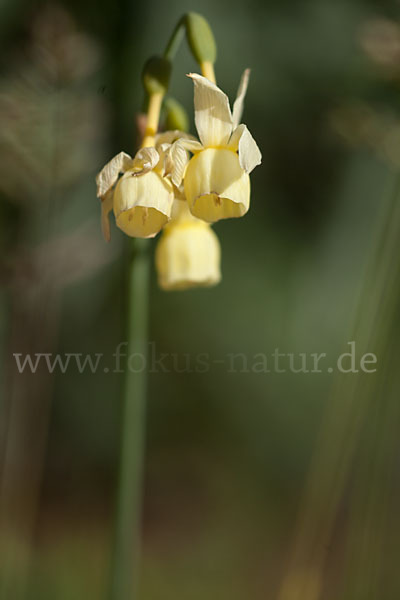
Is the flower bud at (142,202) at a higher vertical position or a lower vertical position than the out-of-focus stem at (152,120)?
lower

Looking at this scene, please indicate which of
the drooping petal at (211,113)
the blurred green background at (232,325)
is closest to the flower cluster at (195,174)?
the drooping petal at (211,113)

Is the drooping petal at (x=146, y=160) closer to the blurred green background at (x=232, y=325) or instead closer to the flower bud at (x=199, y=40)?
the flower bud at (x=199, y=40)

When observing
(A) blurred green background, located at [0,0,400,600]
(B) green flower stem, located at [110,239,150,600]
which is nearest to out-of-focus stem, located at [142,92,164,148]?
(B) green flower stem, located at [110,239,150,600]

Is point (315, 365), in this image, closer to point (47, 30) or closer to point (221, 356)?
point (221, 356)

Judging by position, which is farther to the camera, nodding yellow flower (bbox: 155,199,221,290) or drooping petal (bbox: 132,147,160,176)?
nodding yellow flower (bbox: 155,199,221,290)

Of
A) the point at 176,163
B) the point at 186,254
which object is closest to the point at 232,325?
the point at 186,254

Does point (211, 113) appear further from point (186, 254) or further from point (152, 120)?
point (186, 254)

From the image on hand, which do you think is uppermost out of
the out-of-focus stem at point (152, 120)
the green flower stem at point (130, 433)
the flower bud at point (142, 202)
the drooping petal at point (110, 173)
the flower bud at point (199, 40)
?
the flower bud at point (199, 40)

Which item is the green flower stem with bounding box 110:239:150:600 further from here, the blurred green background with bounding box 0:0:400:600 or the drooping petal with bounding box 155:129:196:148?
the blurred green background with bounding box 0:0:400:600

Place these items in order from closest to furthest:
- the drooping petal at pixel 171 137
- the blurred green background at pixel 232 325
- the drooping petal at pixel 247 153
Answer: the drooping petal at pixel 247 153 < the drooping petal at pixel 171 137 < the blurred green background at pixel 232 325

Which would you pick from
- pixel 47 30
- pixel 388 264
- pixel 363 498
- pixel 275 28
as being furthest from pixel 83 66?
pixel 275 28
